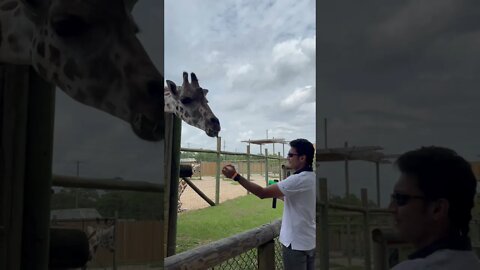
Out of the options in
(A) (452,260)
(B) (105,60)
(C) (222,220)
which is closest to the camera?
(A) (452,260)

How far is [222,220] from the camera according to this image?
5852 mm

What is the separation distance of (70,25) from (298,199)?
1209 millimetres

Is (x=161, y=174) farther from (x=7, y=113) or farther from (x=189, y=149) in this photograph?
(x=189, y=149)

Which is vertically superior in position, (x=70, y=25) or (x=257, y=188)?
(x=70, y=25)

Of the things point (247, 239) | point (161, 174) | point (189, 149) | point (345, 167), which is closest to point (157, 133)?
point (161, 174)

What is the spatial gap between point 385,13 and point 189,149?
4.06m

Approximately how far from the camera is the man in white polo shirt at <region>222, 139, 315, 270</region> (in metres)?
1.81

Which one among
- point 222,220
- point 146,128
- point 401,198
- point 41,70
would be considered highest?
point 41,70

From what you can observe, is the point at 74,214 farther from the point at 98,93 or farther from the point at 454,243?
the point at 454,243

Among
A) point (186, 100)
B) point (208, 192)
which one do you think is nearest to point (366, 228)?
point (186, 100)

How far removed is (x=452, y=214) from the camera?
20.2 inches

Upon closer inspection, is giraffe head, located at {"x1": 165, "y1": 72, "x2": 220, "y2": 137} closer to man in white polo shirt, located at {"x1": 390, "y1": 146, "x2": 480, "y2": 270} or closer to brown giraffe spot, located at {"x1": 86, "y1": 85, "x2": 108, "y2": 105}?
brown giraffe spot, located at {"x1": 86, "y1": 85, "x2": 108, "y2": 105}

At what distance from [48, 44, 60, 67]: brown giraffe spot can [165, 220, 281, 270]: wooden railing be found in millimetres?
928

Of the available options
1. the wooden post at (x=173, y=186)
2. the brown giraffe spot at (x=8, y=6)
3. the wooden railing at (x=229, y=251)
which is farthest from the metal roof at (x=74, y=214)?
the wooden post at (x=173, y=186)
